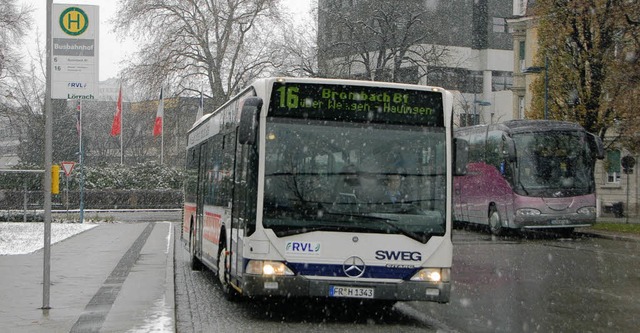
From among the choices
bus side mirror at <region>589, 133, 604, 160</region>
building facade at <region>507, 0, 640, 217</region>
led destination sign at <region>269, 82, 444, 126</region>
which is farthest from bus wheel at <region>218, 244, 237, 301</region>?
building facade at <region>507, 0, 640, 217</region>

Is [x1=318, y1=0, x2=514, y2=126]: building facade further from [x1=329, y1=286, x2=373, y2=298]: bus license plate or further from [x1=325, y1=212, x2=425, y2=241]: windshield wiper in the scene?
[x1=329, y1=286, x2=373, y2=298]: bus license plate

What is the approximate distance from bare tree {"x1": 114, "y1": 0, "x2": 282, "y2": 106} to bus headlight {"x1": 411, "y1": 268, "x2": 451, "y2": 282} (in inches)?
1748

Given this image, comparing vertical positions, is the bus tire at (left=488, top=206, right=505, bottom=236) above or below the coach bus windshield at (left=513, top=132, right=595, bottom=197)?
below

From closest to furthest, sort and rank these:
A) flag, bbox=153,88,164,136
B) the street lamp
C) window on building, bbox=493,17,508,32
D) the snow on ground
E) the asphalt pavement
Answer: the asphalt pavement
the snow on ground
the street lamp
flag, bbox=153,88,164,136
window on building, bbox=493,17,508,32

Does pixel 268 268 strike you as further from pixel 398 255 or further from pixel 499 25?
pixel 499 25

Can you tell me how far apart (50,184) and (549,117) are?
28.5 metres

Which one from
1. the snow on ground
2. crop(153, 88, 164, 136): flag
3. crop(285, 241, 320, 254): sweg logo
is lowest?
the snow on ground

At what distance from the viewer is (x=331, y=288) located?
1131 cm

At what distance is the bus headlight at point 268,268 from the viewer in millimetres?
11320

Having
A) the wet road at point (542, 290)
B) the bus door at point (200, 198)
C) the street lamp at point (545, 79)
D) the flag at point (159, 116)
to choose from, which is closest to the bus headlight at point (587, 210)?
the wet road at point (542, 290)

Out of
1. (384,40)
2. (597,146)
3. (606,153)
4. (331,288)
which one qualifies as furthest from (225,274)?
(384,40)

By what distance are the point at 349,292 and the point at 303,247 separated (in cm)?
73

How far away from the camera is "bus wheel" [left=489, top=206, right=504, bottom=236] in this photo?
104 feet

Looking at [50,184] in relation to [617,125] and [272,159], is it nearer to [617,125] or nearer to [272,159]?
[272,159]
